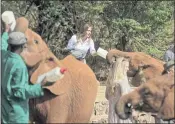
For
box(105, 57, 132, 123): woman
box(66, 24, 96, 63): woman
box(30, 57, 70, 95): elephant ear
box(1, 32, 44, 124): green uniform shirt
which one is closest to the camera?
box(1, 32, 44, 124): green uniform shirt

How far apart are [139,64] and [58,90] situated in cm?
132

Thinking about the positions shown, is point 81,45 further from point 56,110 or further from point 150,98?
point 150,98

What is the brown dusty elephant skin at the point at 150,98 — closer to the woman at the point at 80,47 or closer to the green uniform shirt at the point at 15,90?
the green uniform shirt at the point at 15,90

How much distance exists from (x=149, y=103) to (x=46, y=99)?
3.33ft

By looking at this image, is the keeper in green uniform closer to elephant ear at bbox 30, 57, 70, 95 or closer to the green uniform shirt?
the green uniform shirt

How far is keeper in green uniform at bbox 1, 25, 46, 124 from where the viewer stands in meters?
4.69

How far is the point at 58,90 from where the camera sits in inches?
198

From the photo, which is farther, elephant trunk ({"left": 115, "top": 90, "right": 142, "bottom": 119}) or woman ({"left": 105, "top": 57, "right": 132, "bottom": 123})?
woman ({"left": 105, "top": 57, "right": 132, "bottom": 123})

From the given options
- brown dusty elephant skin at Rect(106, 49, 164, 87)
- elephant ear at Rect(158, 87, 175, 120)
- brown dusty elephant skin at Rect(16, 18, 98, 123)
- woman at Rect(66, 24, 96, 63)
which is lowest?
elephant ear at Rect(158, 87, 175, 120)

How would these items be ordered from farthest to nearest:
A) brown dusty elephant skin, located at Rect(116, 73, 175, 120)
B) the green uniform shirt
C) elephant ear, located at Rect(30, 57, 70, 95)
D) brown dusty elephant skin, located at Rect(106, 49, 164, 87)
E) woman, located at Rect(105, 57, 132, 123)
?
brown dusty elephant skin, located at Rect(106, 49, 164, 87) → woman, located at Rect(105, 57, 132, 123) → elephant ear, located at Rect(30, 57, 70, 95) → the green uniform shirt → brown dusty elephant skin, located at Rect(116, 73, 175, 120)

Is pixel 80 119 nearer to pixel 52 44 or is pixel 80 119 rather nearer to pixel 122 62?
pixel 122 62

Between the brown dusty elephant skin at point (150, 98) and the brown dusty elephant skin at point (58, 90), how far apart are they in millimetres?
727

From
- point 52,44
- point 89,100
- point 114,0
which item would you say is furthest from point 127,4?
point 89,100

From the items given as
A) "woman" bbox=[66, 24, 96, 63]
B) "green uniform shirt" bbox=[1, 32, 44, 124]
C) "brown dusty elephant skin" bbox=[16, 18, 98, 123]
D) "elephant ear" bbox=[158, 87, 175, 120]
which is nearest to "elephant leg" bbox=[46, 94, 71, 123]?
"brown dusty elephant skin" bbox=[16, 18, 98, 123]
